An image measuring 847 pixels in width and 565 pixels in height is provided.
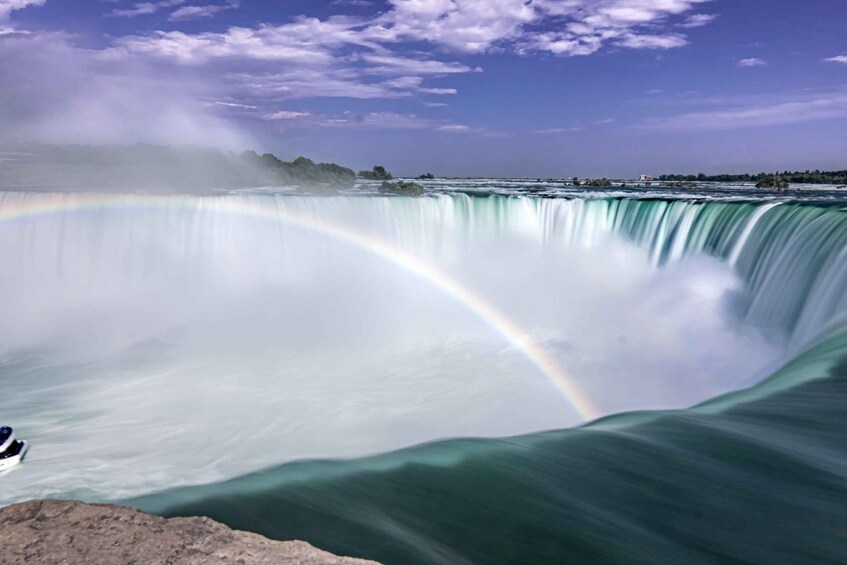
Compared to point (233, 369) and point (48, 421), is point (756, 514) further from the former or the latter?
point (233, 369)

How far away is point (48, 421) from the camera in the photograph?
10.3m

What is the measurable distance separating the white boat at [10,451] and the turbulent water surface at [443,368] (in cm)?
23

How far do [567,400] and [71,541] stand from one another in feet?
32.1

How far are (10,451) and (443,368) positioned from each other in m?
8.90

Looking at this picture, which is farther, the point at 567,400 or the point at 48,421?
the point at 567,400

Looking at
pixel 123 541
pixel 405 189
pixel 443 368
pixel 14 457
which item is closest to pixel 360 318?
pixel 443 368

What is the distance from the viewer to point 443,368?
14508mm

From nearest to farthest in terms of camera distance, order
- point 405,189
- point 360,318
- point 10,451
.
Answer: point 10,451 → point 360,318 → point 405,189

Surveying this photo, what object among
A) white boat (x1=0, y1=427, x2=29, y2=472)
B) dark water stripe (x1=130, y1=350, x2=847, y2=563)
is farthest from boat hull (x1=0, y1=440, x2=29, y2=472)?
dark water stripe (x1=130, y1=350, x2=847, y2=563)

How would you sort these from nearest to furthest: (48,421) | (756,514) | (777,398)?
1. (756,514)
2. (777,398)
3. (48,421)

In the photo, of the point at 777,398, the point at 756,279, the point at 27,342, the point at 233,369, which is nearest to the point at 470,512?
the point at 777,398

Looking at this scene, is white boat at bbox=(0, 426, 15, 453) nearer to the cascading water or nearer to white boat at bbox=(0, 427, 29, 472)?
white boat at bbox=(0, 427, 29, 472)

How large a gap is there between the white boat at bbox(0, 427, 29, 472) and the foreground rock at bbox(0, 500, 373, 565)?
4.46 metres

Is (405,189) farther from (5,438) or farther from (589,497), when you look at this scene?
(589,497)
